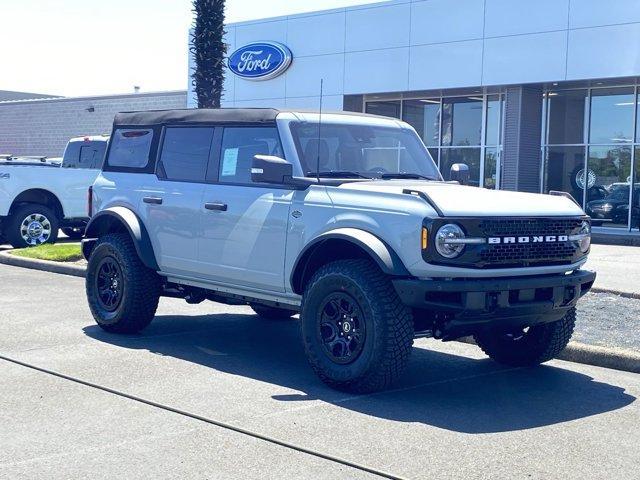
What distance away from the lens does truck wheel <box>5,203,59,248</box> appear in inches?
674

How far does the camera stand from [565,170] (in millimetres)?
25094

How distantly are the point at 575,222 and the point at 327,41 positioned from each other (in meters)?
21.8

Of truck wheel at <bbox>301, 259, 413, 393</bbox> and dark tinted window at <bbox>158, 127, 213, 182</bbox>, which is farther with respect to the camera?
dark tinted window at <bbox>158, 127, 213, 182</bbox>

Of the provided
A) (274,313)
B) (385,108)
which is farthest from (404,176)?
(385,108)

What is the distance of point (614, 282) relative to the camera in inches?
477

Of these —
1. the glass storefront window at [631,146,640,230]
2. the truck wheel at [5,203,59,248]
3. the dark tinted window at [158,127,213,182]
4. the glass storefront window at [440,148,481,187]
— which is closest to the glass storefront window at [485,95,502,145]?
the glass storefront window at [440,148,481,187]

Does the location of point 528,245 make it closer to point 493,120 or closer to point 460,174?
point 460,174

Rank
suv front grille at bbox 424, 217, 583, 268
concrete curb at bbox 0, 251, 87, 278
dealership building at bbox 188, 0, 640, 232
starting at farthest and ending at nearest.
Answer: dealership building at bbox 188, 0, 640, 232
concrete curb at bbox 0, 251, 87, 278
suv front grille at bbox 424, 217, 583, 268

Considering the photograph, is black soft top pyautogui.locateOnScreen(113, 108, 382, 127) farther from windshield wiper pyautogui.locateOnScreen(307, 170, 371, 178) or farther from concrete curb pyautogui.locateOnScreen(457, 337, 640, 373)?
concrete curb pyautogui.locateOnScreen(457, 337, 640, 373)

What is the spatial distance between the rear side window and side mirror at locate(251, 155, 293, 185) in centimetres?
207

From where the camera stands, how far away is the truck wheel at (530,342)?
7.38 metres

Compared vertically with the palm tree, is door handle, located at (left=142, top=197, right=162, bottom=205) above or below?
below

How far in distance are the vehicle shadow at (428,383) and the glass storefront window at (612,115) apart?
16.8 m

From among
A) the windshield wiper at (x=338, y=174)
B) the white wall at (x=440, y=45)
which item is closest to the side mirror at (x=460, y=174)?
the windshield wiper at (x=338, y=174)
